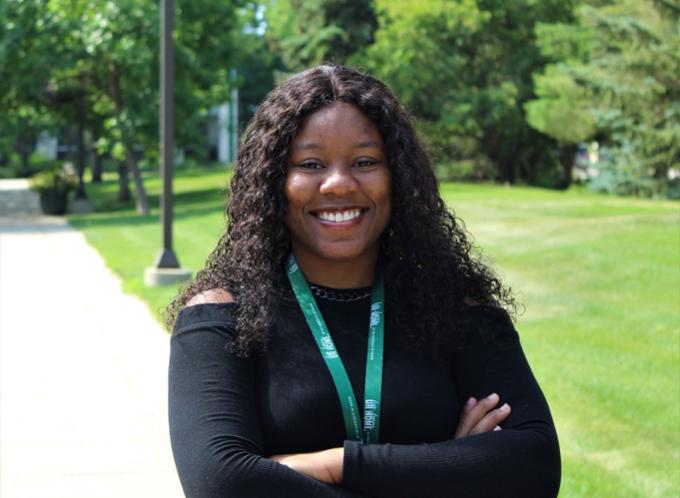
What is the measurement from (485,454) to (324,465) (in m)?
0.37

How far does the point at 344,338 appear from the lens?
8.00ft

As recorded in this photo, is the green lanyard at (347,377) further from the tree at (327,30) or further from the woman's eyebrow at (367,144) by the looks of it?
the tree at (327,30)

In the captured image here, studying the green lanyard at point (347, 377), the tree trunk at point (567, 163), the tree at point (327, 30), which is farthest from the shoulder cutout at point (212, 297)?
the tree trunk at point (567, 163)

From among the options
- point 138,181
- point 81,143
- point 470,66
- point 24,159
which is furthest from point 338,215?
point 24,159

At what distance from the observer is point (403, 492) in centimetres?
234

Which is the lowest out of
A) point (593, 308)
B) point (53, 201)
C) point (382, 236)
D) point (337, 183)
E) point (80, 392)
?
point (53, 201)

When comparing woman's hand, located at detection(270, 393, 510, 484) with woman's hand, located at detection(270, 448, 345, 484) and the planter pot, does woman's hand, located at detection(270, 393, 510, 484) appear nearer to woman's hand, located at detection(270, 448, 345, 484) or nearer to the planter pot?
woman's hand, located at detection(270, 448, 345, 484)

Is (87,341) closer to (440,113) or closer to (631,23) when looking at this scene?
A: (631,23)

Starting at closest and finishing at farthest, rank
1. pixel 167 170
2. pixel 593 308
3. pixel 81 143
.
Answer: pixel 593 308 → pixel 167 170 → pixel 81 143

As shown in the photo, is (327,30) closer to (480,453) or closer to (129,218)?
(129,218)

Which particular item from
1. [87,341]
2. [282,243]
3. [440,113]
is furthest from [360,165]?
[440,113]

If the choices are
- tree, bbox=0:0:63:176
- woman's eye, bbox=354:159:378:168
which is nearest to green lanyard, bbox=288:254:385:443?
woman's eye, bbox=354:159:378:168

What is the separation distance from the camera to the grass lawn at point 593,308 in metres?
5.37

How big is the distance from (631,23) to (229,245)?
1797 centimetres
